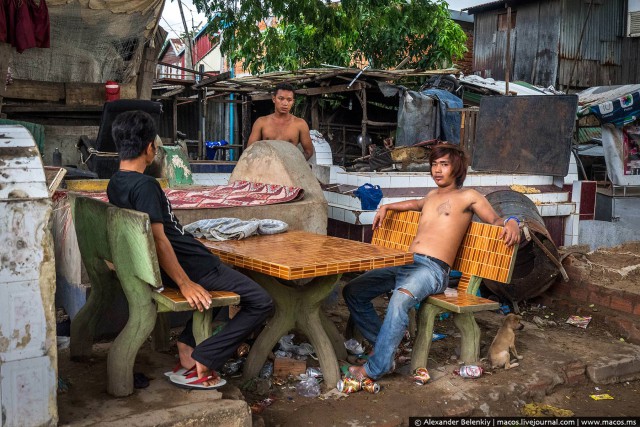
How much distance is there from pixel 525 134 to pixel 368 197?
310cm

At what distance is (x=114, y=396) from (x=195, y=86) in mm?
10379

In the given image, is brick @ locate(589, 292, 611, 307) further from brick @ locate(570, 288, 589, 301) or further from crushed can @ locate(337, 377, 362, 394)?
crushed can @ locate(337, 377, 362, 394)

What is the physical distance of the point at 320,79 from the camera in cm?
1427

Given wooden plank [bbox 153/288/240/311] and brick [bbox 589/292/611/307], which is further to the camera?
brick [bbox 589/292/611/307]

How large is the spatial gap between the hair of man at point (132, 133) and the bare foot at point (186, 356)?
1119 mm

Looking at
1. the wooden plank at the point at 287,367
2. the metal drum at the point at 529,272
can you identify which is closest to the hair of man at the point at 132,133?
the wooden plank at the point at 287,367

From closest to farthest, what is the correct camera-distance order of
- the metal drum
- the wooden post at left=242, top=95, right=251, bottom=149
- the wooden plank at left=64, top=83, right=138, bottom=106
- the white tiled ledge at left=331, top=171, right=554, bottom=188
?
the metal drum < the white tiled ledge at left=331, top=171, right=554, bottom=188 < the wooden plank at left=64, top=83, right=138, bottom=106 < the wooden post at left=242, top=95, right=251, bottom=149

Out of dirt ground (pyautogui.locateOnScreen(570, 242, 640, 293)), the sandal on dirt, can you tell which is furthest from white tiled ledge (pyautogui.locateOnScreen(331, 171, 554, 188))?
the sandal on dirt

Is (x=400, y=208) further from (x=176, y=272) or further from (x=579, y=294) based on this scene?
(x=579, y=294)

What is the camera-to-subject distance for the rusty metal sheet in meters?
8.45

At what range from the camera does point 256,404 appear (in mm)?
3754

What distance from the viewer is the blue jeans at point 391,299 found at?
4012 millimetres

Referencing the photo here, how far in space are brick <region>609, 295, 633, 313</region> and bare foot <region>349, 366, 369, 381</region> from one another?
288cm

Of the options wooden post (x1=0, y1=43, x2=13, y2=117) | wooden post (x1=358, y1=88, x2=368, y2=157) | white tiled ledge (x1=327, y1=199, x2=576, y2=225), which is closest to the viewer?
white tiled ledge (x1=327, y1=199, x2=576, y2=225)
